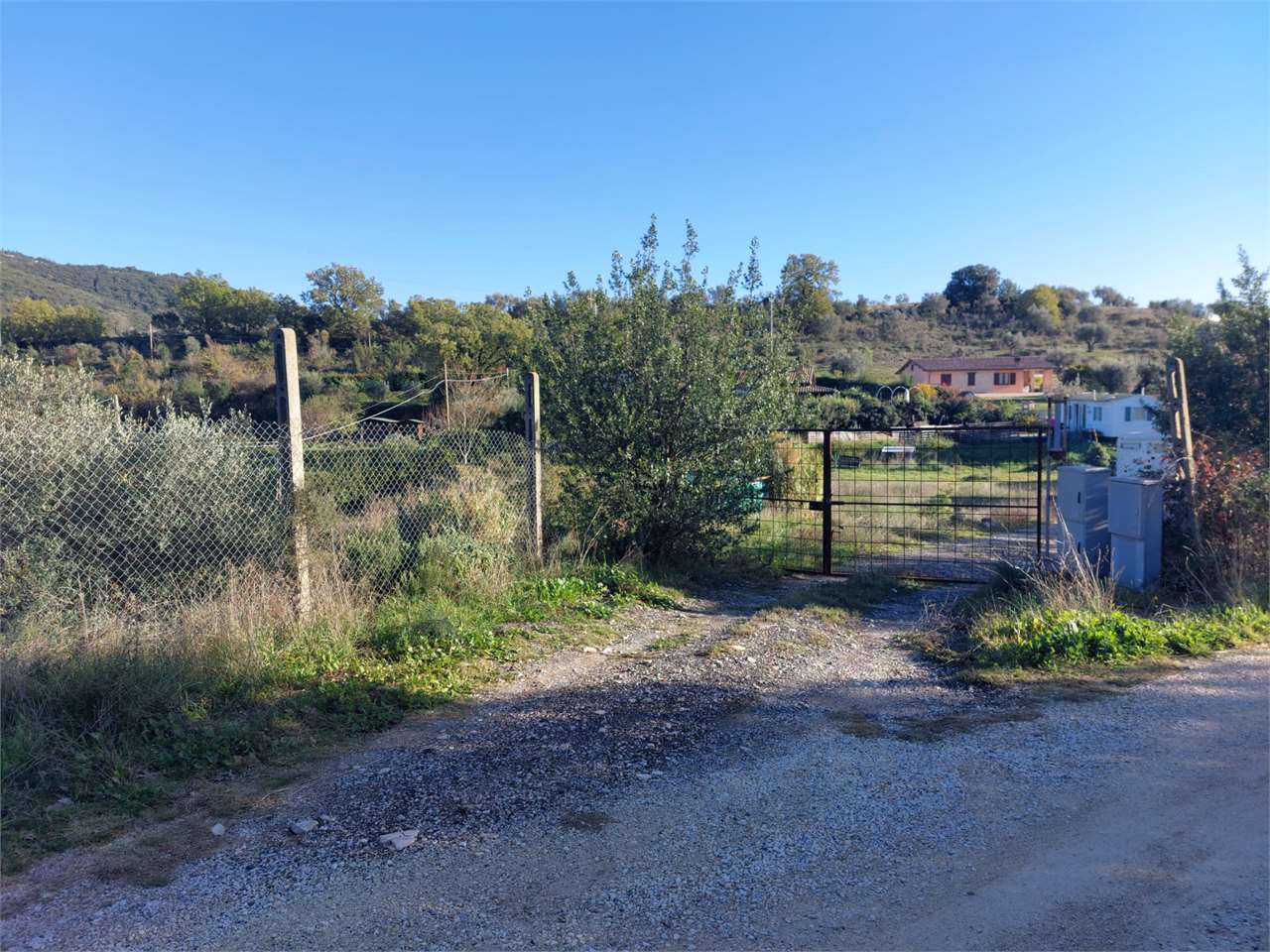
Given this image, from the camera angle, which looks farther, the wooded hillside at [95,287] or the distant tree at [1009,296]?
the distant tree at [1009,296]

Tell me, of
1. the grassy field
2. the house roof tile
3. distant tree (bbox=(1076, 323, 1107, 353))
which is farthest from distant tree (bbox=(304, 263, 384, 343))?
distant tree (bbox=(1076, 323, 1107, 353))

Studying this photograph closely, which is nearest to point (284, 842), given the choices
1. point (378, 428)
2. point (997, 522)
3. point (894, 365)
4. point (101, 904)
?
point (101, 904)

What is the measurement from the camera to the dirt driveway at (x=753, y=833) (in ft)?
9.89

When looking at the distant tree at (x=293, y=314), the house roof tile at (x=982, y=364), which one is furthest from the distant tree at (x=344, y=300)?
the house roof tile at (x=982, y=364)

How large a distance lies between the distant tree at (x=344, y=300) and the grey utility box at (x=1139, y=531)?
2652cm

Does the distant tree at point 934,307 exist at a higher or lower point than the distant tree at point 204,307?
higher

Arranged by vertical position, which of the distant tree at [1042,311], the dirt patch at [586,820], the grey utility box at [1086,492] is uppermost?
the distant tree at [1042,311]

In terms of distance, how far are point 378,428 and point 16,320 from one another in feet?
48.5

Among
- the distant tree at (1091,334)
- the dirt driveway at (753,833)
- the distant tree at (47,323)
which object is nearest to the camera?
the dirt driveway at (753,833)

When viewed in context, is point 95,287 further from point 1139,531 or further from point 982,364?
point 982,364

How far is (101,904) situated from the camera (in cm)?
318

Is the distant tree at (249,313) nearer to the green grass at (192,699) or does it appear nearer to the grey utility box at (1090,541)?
the green grass at (192,699)

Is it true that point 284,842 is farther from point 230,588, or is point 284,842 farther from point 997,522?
point 997,522

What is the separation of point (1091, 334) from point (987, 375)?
16.2 metres
